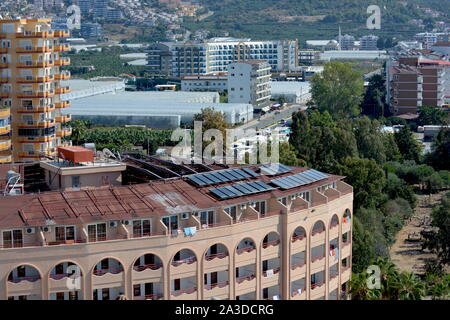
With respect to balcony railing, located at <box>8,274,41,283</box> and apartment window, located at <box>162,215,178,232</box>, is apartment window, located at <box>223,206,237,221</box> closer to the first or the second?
apartment window, located at <box>162,215,178,232</box>

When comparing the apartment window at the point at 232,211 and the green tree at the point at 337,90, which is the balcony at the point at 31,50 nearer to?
the apartment window at the point at 232,211

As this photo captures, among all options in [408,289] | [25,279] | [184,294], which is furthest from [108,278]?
[408,289]

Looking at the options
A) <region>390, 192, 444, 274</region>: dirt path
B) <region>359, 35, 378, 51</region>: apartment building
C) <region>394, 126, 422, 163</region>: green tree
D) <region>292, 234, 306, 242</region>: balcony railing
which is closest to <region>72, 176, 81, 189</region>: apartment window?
<region>292, 234, 306, 242</region>: balcony railing

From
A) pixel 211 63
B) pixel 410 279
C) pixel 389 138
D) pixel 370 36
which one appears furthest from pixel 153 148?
pixel 370 36

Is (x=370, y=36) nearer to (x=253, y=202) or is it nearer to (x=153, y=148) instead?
(x=153, y=148)

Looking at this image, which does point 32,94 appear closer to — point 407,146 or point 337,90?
point 407,146
